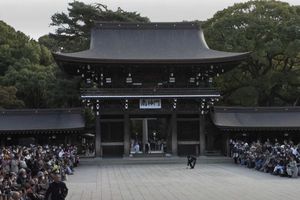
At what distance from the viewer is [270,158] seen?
28.8 meters

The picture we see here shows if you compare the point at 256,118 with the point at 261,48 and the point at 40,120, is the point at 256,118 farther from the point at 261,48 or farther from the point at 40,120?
the point at 40,120

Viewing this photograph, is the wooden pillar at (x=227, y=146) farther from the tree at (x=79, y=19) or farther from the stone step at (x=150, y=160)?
the tree at (x=79, y=19)

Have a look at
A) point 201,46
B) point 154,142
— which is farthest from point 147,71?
point 154,142

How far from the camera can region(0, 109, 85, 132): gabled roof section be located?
125 feet

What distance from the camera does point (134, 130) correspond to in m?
58.6

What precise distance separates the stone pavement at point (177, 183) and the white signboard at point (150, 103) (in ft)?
19.8

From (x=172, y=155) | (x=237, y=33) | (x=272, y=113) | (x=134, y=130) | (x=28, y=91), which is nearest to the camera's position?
(x=172, y=155)

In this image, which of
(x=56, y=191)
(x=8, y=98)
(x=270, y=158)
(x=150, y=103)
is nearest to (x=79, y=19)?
(x=8, y=98)

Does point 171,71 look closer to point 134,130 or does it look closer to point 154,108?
point 154,108

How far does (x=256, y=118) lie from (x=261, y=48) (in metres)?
8.91

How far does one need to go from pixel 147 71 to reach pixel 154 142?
442 inches

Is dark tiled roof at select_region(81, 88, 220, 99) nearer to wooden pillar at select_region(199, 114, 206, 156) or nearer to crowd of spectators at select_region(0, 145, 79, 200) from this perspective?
wooden pillar at select_region(199, 114, 206, 156)

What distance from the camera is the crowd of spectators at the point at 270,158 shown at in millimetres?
26438

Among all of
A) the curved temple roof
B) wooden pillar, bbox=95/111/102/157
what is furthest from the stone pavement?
the curved temple roof
